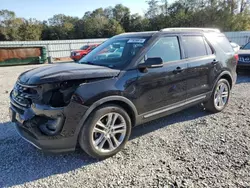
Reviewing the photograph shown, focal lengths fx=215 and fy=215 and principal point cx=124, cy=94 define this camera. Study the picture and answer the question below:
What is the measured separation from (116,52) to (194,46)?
5.17ft

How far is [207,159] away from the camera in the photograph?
3045mm

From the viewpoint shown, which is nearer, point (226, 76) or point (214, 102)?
point (214, 102)

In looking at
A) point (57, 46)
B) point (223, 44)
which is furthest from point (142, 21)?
point (223, 44)

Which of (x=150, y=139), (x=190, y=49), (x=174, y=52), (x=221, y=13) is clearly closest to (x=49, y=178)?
(x=150, y=139)

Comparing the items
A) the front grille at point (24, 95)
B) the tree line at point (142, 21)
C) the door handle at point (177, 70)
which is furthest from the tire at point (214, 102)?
the tree line at point (142, 21)

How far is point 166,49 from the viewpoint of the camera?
3.77 m

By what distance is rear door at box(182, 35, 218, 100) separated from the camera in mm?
4082

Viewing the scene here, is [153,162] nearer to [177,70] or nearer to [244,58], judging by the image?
[177,70]

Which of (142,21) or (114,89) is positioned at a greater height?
(142,21)

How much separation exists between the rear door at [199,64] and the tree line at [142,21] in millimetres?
42573

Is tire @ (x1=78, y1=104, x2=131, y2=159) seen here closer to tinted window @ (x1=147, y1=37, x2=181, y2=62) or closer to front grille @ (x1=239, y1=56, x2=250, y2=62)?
tinted window @ (x1=147, y1=37, x2=181, y2=62)

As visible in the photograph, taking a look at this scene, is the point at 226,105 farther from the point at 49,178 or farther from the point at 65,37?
the point at 65,37

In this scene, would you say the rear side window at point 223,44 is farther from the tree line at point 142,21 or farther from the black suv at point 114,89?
the tree line at point 142,21

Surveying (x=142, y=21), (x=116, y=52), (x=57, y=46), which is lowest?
(x=116, y=52)
